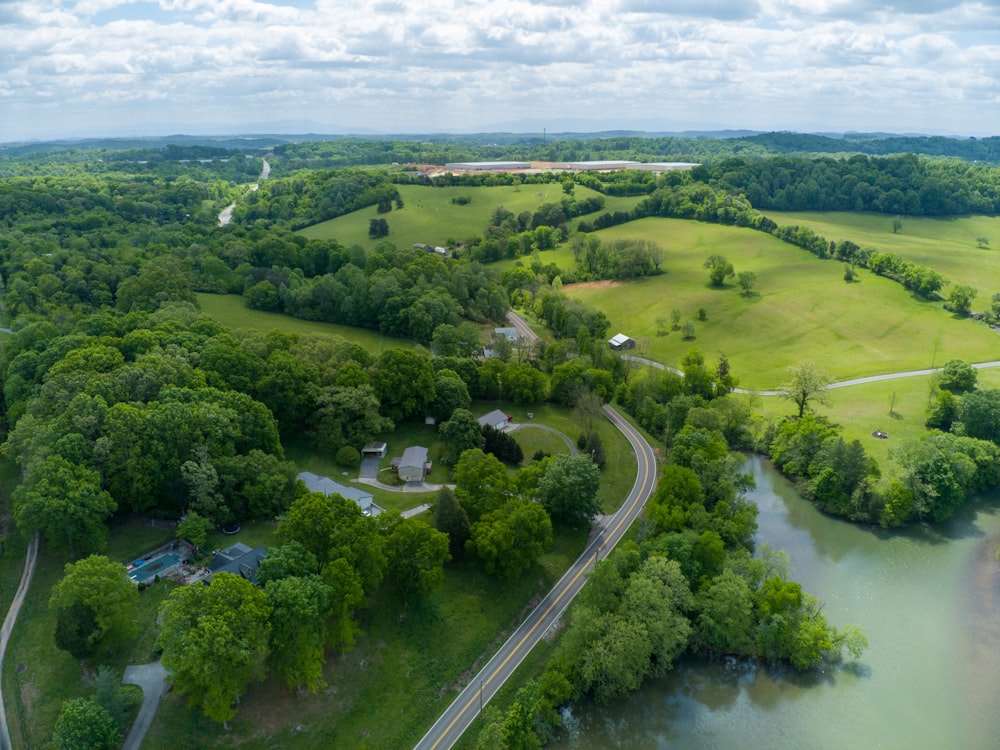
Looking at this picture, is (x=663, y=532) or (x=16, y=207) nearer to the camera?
(x=663, y=532)

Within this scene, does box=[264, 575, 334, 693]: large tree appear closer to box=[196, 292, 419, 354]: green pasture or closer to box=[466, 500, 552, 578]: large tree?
box=[466, 500, 552, 578]: large tree

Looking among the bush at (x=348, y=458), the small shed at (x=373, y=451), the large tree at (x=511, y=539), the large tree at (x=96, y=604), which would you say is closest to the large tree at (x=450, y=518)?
the large tree at (x=511, y=539)

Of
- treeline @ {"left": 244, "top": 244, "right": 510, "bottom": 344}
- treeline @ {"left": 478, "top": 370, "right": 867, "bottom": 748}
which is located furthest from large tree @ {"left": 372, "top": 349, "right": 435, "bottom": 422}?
treeline @ {"left": 478, "top": 370, "right": 867, "bottom": 748}

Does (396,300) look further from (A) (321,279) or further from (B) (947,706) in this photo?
(B) (947,706)

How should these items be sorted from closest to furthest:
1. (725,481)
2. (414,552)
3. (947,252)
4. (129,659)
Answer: (129,659) < (414,552) < (725,481) < (947,252)

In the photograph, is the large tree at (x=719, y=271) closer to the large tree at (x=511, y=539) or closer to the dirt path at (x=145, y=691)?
the large tree at (x=511, y=539)

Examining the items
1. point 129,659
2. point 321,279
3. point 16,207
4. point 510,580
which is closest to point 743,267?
point 321,279

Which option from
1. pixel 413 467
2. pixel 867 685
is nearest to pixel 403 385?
pixel 413 467
